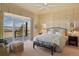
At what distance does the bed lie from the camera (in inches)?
86.1

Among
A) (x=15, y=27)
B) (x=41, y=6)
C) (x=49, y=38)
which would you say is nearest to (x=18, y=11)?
(x=15, y=27)

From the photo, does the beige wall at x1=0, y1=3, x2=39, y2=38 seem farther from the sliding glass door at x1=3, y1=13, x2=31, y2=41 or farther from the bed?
the bed

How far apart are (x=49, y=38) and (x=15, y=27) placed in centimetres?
72

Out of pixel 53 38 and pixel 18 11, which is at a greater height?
pixel 18 11

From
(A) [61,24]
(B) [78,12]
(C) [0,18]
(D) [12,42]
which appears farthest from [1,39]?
(B) [78,12]

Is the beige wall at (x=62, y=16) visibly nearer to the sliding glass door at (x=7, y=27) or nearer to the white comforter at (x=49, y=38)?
the white comforter at (x=49, y=38)

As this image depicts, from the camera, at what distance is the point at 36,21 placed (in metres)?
2.28

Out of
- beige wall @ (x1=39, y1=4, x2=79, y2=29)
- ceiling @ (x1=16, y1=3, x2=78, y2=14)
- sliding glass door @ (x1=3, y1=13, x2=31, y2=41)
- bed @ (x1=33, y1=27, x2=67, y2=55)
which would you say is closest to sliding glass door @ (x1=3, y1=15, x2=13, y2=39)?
sliding glass door @ (x1=3, y1=13, x2=31, y2=41)

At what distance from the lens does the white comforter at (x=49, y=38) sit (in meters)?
2.19

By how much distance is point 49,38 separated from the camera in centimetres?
221

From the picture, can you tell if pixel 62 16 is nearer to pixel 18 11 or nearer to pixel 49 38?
pixel 49 38

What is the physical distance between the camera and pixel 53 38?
2.19 m

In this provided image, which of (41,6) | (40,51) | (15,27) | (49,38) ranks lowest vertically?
(40,51)

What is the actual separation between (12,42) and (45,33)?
2.25 feet
